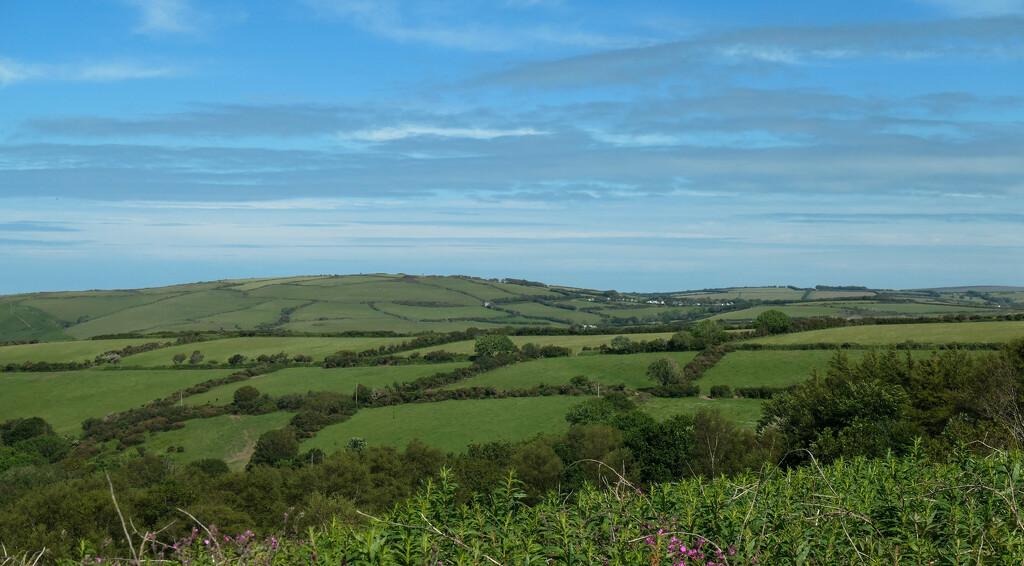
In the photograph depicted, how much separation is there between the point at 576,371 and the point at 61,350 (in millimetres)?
95269

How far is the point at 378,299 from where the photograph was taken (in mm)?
196875

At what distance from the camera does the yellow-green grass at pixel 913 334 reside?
3339 inches

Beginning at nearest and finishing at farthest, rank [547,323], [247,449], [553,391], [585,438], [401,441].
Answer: [585,438] → [401,441] → [247,449] → [553,391] → [547,323]

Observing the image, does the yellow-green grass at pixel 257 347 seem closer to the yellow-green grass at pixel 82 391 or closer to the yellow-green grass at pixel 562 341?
the yellow-green grass at pixel 82 391

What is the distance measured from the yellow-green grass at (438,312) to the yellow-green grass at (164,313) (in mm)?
40530

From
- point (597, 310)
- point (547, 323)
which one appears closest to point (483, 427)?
point (547, 323)

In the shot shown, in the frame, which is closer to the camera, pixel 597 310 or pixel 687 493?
pixel 687 493

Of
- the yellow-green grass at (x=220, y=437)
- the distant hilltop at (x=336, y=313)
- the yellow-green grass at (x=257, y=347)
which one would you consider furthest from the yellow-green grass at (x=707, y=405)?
the distant hilltop at (x=336, y=313)

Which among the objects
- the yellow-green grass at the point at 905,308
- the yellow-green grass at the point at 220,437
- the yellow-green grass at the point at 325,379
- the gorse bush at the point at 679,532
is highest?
the gorse bush at the point at 679,532

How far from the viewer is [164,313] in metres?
178

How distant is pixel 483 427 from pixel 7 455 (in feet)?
174

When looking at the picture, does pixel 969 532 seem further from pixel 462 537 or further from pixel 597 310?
pixel 597 310

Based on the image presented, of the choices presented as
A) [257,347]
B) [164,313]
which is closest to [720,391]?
[257,347]

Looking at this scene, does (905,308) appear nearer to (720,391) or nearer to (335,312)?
(720,391)
